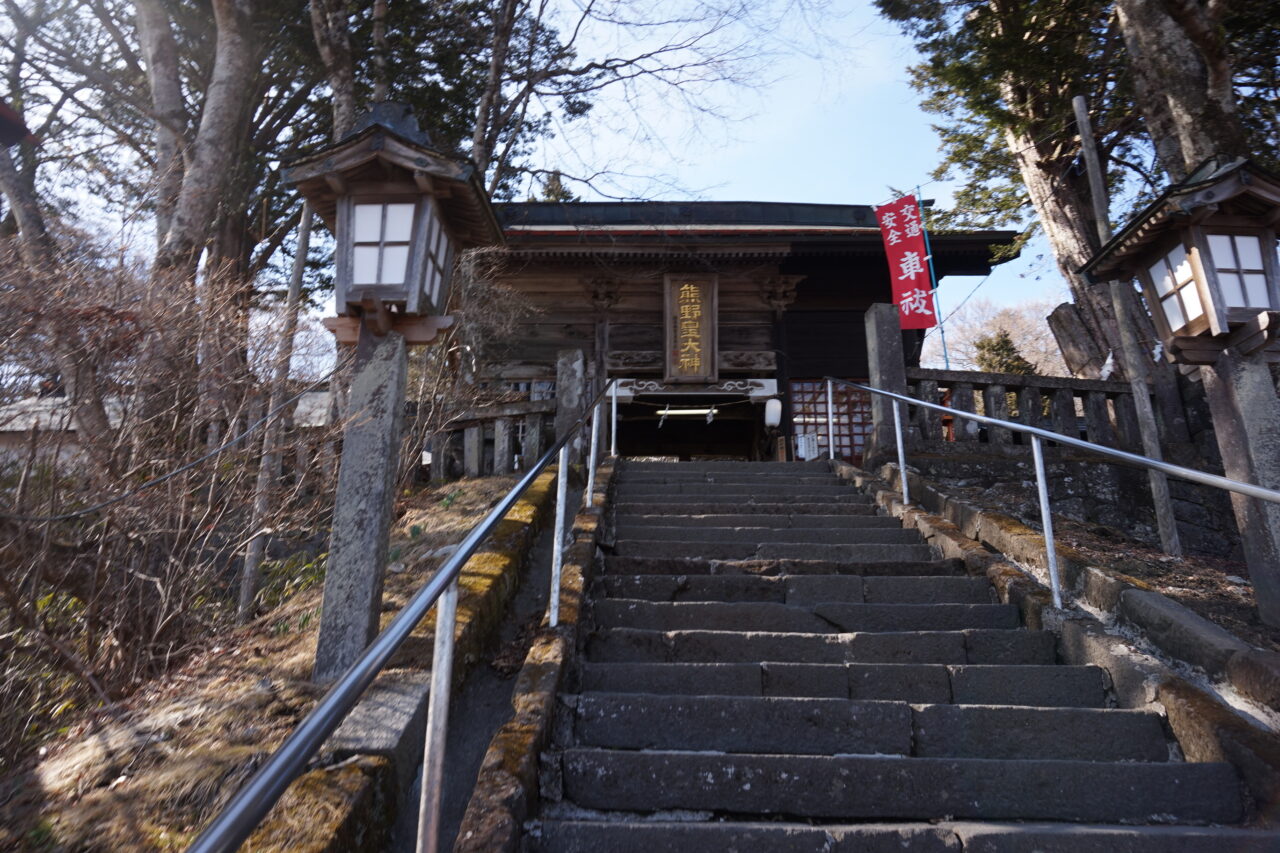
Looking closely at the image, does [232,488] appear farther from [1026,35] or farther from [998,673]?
[1026,35]

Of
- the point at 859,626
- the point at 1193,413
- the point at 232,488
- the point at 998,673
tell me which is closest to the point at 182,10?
the point at 232,488

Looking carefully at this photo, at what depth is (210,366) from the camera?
602 centimetres

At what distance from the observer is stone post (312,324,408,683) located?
3.65m

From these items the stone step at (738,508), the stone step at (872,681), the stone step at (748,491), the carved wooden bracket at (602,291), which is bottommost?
the stone step at (872,681)

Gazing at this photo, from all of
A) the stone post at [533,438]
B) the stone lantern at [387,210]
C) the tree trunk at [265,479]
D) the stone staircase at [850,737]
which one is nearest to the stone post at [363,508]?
the stone lantern at [387,210]

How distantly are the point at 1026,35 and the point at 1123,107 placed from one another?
1851 mm

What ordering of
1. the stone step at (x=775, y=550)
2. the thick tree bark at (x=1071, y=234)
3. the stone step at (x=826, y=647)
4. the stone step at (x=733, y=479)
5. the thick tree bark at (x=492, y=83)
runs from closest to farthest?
the stone step at (x=826, y=647), the stone step at (x=775, y=550), the stone step at (x=733, y=479), the thick tree bark at (x=492, y=83), the thick tree bark at (x=1071, y=234)

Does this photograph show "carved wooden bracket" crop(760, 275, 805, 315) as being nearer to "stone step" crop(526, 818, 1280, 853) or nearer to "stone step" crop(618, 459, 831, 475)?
"stone step" crop(618, 459, 831, 475)

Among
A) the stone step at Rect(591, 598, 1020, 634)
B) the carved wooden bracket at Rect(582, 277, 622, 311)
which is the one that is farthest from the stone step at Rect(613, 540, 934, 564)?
the carved wooden bracket at Rect(582, 277, 622, 311)

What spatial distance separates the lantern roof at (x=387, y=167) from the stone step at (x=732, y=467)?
3.96 metres

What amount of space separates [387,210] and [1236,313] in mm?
5599

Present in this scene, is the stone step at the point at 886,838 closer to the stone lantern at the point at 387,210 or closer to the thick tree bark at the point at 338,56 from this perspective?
the stone lantern at the point at 387,210

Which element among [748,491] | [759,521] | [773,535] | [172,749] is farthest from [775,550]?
[172,749]

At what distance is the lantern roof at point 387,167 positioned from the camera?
4039 mm
